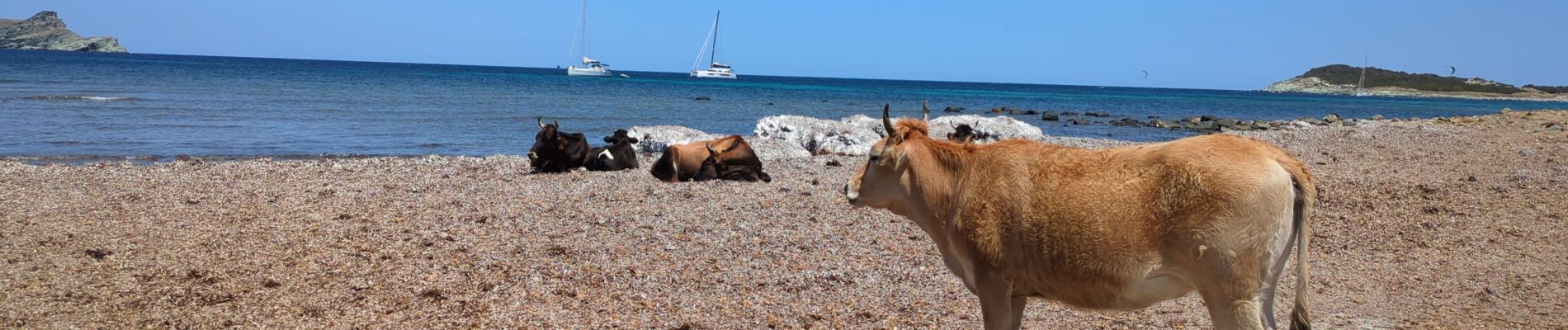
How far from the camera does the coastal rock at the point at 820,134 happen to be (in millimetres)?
21781

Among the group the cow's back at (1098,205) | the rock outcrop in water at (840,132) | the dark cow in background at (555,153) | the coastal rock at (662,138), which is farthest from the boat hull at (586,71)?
the cow's back at (1098,205)

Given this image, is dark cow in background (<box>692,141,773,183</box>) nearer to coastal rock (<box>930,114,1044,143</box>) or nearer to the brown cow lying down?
the brown cow lying down

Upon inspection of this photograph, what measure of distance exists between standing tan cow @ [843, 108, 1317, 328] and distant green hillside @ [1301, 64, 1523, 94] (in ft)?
604

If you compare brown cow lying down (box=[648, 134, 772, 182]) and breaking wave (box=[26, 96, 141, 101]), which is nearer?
brown cow lying down (box=[648, 134, 772, 182])

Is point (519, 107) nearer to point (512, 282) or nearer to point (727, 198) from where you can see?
point (727, 198)

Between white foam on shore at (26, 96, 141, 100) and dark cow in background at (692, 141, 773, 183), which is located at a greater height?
dark cow in background at (692, 141, 773, 183)

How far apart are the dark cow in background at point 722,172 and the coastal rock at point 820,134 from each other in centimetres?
538

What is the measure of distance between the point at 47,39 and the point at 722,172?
222 metres

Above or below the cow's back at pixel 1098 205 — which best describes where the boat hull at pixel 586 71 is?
below

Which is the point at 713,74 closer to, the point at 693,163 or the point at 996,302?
the point at 693,163

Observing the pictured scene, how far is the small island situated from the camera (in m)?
155

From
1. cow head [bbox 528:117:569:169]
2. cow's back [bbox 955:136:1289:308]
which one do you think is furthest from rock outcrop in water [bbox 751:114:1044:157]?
cow's back [bbox 955:136:1289:308]

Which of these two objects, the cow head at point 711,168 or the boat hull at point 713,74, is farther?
the boat hull at point 713,74

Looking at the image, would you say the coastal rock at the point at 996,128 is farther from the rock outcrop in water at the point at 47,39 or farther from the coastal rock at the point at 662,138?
the rock outcrop in water at the point at 47,39
